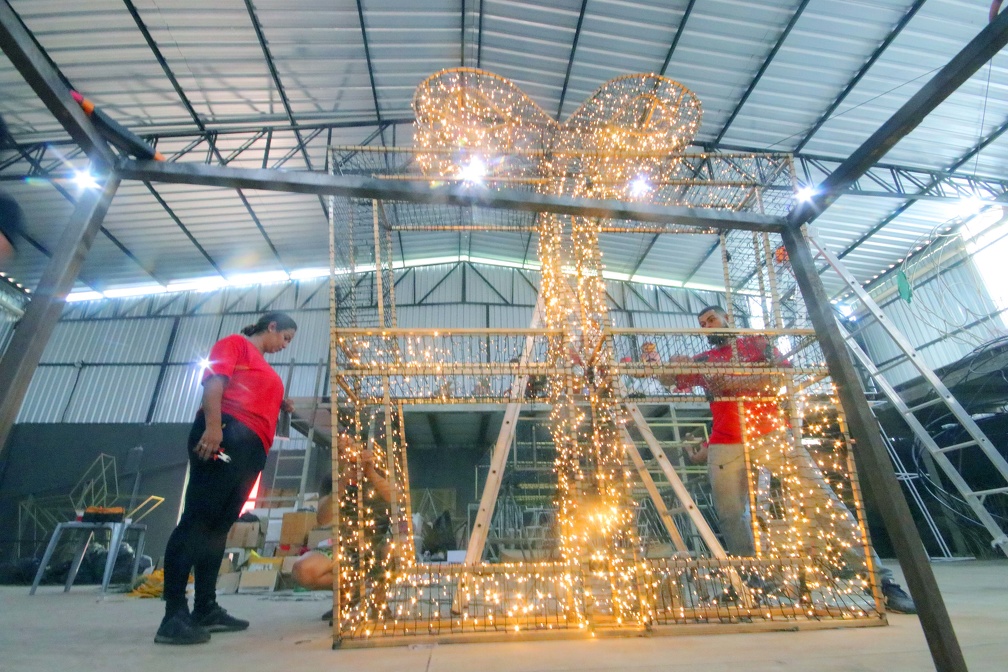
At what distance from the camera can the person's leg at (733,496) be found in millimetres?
2157

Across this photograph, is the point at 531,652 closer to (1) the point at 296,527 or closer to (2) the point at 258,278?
(1) the point at 296,527

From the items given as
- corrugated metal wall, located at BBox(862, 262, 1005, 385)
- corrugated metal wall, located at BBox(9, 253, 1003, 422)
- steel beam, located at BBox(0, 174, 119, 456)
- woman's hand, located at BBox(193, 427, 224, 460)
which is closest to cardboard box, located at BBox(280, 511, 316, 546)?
woman's hand, located at BBox(193, 427, 224, 460)

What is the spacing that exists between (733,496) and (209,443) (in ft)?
6.86

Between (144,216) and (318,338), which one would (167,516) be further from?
(144,216)

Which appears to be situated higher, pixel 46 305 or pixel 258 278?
pixel 258 278

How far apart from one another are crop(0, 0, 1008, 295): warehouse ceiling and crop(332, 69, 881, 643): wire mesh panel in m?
2.51

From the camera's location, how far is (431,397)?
174cm

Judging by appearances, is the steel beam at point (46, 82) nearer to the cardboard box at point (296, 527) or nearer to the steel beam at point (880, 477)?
the steel beam at point (880, 477)

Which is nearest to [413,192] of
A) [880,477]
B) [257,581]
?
[880,477]

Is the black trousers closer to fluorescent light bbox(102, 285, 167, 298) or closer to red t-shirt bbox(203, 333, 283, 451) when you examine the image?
red t-shirt bbox(203, 333, 283, 451)

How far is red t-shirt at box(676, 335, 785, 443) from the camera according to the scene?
2.00m

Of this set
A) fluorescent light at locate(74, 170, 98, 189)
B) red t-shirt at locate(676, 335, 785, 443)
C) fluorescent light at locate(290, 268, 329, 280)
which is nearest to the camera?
fluorescent light at locate(74, 170, 98, 189)

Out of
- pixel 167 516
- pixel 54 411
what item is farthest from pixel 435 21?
pixel 54 411

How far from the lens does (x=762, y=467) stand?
2.14 meters
